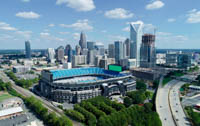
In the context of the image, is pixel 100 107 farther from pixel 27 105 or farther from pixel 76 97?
pixel 27 105

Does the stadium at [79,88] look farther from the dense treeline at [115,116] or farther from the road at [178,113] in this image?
the road at [178,113]

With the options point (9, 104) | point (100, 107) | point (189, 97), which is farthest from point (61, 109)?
point (189, 97)

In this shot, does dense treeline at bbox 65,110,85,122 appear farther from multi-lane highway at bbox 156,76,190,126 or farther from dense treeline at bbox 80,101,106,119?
multi-lane highway at bbox 156,76,190,126

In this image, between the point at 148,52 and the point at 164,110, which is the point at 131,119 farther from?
the point at 148,52

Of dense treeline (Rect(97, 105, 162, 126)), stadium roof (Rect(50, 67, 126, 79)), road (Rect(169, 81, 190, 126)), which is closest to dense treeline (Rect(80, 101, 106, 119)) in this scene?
dense treeline (Rect(97, 105, 162, 126))

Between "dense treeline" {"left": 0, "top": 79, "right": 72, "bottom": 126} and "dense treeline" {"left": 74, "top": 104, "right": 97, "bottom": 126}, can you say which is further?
"dense treeline" {"left": 74, "top": 104, "right": 97, "bottom": 126}

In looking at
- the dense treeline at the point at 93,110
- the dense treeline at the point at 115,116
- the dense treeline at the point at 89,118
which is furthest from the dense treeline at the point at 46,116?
the dense treeline at the point at 93,110
